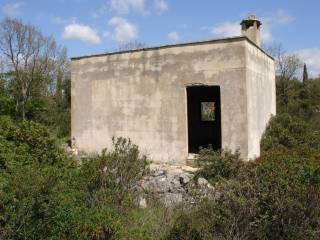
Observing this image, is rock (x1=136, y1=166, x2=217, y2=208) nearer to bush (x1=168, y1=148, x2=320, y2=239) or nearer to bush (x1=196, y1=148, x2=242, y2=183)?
bush (x1=196, y1=148, x2=242, y2=183)

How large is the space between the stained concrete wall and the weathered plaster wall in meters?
0.24

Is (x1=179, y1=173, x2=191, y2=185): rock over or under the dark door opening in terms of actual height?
under

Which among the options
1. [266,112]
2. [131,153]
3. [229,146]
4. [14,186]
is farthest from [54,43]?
[14,186]

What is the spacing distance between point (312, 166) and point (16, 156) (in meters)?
7.46

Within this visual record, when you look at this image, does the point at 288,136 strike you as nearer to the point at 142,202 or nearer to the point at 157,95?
the point at 157,95

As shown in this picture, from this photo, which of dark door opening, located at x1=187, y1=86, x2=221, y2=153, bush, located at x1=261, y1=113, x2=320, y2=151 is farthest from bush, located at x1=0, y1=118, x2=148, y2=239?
dark door opening, located at x1=187, y1=86, x2=221, y2=153

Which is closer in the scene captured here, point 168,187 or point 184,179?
point 168,187

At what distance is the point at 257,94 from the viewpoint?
17438 millimetres

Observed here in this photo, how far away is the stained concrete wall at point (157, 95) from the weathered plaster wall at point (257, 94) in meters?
0.24

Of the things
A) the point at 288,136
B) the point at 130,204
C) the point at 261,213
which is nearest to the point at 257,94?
the point at 288,136

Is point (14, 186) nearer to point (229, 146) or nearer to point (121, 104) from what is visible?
point (229, 146)

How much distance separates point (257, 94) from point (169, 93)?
361cm

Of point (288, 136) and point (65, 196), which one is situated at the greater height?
point (288, 136)

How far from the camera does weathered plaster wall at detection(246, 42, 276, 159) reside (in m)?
15.8
